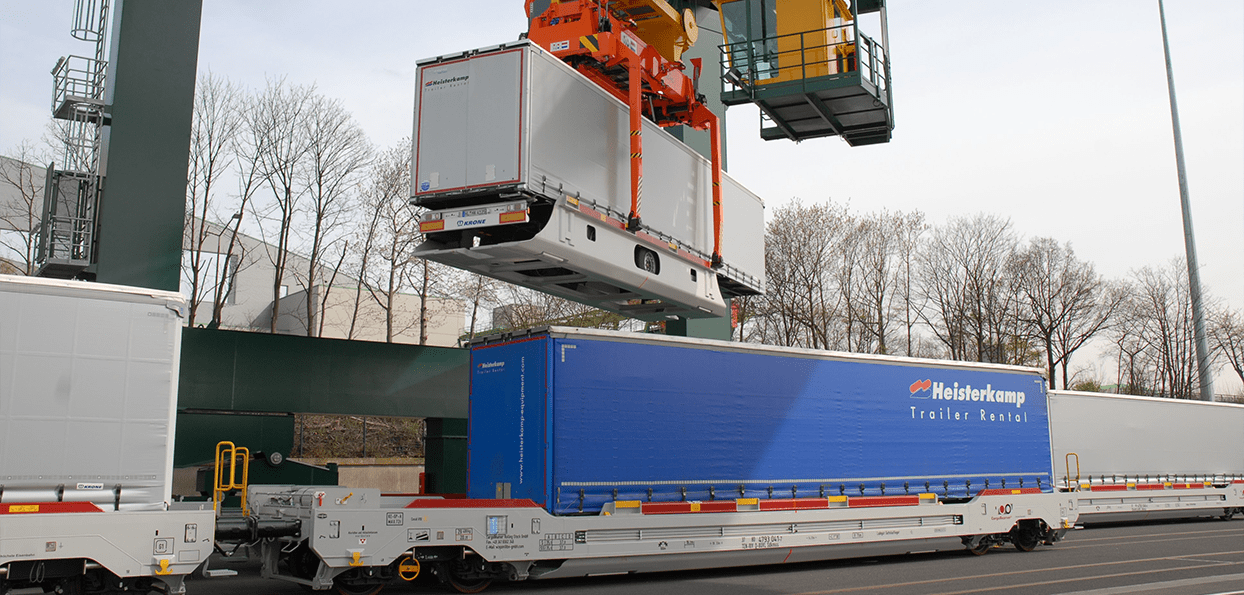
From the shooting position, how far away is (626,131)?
42.7ft

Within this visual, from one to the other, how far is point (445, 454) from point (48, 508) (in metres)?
11.8

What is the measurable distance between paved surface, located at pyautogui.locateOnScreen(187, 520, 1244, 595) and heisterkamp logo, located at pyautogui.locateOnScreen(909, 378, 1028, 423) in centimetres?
256

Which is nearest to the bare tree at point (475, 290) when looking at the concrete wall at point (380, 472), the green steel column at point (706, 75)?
the concrete wall at point (380, 472)

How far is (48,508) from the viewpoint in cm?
819

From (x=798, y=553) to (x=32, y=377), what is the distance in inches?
428

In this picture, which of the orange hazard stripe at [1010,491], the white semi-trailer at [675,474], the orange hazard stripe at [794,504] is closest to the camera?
the white semi-trailer at [675,474]

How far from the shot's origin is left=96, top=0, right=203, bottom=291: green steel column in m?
13.6

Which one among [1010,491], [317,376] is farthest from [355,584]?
[1010,491]

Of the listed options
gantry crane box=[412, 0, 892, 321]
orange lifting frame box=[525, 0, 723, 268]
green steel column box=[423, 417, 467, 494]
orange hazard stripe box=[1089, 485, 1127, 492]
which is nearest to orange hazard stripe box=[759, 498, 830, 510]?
gantry crane box=[412, 0, 892, 321]

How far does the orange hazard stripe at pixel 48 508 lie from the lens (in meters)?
8.04

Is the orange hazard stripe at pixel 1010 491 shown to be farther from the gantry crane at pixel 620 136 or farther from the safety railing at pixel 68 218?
the safety railing at pixel 68 218

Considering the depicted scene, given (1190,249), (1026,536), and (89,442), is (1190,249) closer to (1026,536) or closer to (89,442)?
(1026,536)

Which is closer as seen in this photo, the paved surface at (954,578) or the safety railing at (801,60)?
the paved surface at (954,578)

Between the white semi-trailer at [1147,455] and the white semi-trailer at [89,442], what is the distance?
65.0 ft
